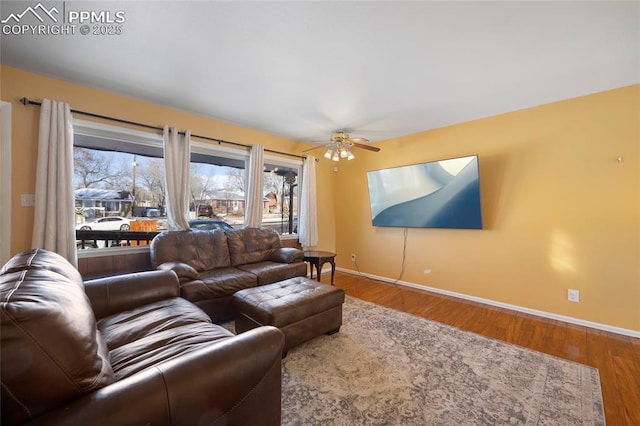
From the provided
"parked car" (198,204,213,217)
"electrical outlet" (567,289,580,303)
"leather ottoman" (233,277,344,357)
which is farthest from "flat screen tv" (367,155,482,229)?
"parked car" (198,204,213,217)

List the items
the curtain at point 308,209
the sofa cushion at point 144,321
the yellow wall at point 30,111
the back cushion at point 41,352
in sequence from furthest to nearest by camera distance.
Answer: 1. the curtain at point 308,209
2. the yellow wall at point 30,111
3. the sofa cushion at point 144,321
4. the back cushion at point 41,352

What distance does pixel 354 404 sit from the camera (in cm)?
157

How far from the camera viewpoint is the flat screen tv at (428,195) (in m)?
3.26

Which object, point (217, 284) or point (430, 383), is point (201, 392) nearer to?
point (430, 383)

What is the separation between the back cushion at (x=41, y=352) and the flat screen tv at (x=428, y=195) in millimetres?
3654

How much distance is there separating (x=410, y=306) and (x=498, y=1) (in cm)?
298

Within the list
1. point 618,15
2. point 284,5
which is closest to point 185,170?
point 284,5

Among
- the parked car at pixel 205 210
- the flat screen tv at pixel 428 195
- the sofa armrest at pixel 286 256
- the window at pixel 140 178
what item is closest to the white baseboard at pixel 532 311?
the flat screen tv at pixel 428 195

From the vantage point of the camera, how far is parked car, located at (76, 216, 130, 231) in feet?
8.90

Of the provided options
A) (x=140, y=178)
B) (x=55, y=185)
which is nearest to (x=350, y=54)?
(x=140, y=178)

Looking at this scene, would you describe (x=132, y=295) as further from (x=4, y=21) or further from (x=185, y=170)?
(x=4, y=21)

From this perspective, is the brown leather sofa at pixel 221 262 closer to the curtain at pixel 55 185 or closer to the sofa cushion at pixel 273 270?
the sofa cushion at pixel 273 270

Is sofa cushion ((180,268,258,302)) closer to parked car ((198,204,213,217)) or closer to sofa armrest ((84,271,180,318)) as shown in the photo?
sofa armrest ((84,271,180,318))

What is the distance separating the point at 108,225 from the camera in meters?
2.84
